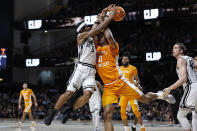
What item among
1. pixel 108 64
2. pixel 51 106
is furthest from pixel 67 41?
pixel 108 64

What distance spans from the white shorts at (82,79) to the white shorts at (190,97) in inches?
70.5

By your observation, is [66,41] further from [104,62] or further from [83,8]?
[104,62]

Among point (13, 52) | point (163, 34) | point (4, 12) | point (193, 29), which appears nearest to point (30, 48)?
point (13, 52)

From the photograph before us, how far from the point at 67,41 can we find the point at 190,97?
19.7 metres

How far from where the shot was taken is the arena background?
19.8 metres

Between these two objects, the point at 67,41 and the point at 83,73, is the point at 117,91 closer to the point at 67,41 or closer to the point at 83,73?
the point at 83,73

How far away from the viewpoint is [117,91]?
18.9ft

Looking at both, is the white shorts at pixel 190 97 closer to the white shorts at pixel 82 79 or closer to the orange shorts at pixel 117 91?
the orange shorts at pixel 117 91

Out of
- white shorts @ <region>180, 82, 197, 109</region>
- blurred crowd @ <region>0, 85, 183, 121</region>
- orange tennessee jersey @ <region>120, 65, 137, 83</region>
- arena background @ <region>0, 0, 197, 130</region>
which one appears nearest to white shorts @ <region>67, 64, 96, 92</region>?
white shorts @ <region>180, 82, 197, 109</region>

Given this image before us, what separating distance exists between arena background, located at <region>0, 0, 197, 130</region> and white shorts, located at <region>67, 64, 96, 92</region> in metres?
11.2

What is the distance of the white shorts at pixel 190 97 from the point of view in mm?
5785

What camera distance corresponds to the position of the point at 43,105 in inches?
801

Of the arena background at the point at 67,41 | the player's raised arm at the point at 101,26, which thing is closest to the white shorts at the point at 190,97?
the player's raised arm at the point at 101,26

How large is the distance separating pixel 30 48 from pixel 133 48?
30.2ft
